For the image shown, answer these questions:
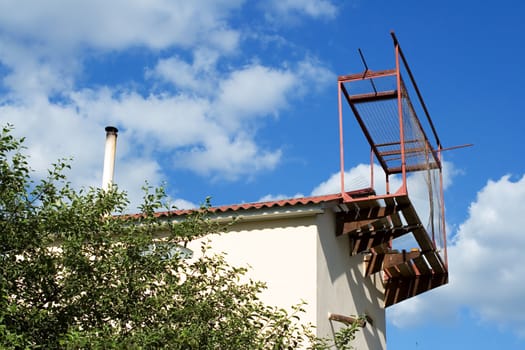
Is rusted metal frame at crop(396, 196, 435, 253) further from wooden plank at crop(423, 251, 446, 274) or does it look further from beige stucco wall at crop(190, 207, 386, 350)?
beige stucco wall at crop(190, 207, 386, 350)

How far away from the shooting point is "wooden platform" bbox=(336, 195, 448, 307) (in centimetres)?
1412

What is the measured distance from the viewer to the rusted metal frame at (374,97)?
13812 mm

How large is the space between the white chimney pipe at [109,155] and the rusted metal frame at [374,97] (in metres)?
5.38

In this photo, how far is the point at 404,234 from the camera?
14812mm

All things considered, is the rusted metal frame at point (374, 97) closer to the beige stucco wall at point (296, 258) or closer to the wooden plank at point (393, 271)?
the beige stucco wall at point (296, 258)

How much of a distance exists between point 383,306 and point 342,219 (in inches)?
141

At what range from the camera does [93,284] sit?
371 inches

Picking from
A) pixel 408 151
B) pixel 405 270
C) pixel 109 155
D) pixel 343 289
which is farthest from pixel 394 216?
pixel 109 155

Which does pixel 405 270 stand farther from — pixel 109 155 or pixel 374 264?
pixel 109 155

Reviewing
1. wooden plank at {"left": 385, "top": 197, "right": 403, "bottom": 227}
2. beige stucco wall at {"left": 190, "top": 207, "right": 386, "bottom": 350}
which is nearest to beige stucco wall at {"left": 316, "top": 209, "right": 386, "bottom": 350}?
beige stucco wall at {"left": 190, "top": 207, "right": 386, "bottom": 350}

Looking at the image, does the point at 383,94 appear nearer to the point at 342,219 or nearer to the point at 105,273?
the point at 342,219

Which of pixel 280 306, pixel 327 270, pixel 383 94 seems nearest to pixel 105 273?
pixel 280 306

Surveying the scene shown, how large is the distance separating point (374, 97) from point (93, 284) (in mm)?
6513

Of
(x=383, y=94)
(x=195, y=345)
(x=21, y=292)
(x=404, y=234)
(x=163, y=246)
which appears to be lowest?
(x=195, y=345)
